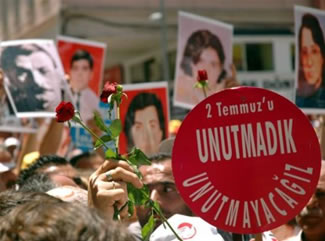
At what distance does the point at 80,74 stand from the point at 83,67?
9cm

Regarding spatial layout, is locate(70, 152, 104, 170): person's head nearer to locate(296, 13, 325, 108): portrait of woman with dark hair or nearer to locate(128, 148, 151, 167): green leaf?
locate(296, 13, 325, 108): portrait of woman with dark hair

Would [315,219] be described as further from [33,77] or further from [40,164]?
[33,77]

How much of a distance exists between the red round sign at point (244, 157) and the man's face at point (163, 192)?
1.58 meters

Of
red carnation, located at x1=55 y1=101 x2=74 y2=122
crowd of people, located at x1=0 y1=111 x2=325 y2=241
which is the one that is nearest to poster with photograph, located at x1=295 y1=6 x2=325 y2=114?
crowd of people, located at x1=0 y1=111 x2=325 y2=241

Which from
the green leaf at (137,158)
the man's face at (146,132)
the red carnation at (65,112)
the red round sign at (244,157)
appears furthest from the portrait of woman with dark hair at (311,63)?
the red carnation at (65,112)

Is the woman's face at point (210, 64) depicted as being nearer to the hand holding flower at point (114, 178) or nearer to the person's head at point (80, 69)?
the person's head at point (80, 69)

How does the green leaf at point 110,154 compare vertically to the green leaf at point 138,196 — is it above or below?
above

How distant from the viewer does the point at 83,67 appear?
7.75 meters

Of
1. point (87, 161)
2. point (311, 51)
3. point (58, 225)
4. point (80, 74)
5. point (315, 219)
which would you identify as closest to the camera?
point (58, 225)

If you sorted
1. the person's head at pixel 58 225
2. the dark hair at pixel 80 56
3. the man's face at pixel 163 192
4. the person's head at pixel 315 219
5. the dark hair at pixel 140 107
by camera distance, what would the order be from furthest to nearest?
the dark hair at pixel 80 56, the dark hair at pixel 140 107, the man's face at pixel 163 192, the person's head at pixel 315 219, the person's head at pixel 58 225

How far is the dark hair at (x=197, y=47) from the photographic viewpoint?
699cm

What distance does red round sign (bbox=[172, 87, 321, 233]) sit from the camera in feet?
9.24

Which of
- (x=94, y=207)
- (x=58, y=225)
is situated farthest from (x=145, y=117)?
(x=58, y=225)

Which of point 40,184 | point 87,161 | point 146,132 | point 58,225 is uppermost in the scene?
point 58,225
